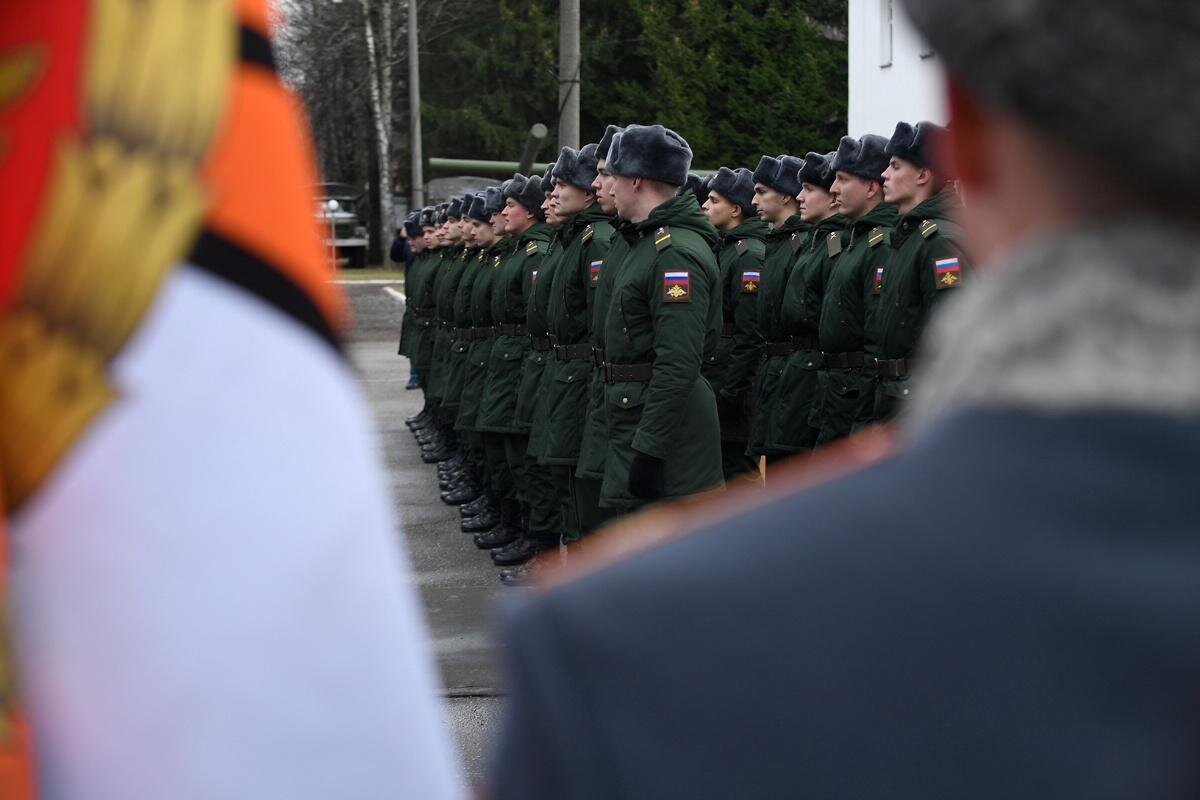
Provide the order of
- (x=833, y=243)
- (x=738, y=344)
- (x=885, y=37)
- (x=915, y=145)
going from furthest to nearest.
A: 1. (x=885, y=37)
2. (x=738, y=344)
3. (x=833, y=243)
4. (x=915, y=145)

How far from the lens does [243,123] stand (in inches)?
32.6

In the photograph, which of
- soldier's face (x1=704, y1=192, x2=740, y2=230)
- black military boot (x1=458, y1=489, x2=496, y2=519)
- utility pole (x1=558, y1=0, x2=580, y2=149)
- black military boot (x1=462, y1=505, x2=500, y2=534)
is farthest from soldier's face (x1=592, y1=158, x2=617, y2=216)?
utility pole (x1=558, y1=0, x2=580, y2=149)

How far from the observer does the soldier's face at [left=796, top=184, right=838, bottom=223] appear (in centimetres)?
815

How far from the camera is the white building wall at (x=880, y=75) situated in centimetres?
2195

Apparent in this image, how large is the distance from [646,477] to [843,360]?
5.33ft

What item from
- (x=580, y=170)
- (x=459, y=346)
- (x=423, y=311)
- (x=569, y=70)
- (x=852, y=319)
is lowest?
(x=423, y=311)

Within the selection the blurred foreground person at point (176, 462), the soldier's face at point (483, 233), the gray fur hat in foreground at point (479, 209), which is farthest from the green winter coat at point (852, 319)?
the blurred foreground person at point (176, 462)

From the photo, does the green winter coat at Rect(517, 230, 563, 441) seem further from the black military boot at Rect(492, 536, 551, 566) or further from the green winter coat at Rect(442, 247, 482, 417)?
the green winter coat at Rect(442, 247, 482, 417)

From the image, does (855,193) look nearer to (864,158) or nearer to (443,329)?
(864,158)

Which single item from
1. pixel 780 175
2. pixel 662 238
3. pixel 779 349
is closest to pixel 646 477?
pixel 662 238

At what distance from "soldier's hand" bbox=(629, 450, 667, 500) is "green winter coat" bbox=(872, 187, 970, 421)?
3.35 feet

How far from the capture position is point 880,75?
23656mm

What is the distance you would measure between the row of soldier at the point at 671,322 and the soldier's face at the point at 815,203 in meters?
0.01

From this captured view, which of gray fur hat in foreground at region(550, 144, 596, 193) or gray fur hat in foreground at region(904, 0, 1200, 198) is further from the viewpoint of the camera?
gray fur hat in foreground at region(550, 144, 596, 193)
